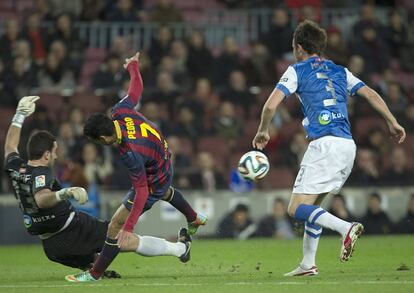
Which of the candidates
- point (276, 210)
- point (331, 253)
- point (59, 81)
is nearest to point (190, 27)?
point (59, 81)

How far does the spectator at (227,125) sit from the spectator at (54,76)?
280 centimetres

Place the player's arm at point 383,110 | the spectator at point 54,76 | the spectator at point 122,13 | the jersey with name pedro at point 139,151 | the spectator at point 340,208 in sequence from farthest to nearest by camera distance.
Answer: the spectator at point 122,13 < the spectator at point 54,76 < the spectator at point 340,208 < the player's arm at point 383,110 < the jersey with name pedro at point 139,151

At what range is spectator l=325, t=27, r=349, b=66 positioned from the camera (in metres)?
18.1

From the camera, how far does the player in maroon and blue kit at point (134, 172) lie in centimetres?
908

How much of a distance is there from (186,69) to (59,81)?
2.27m

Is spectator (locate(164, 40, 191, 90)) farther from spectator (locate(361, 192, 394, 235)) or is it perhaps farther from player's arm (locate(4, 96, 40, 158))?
player's arm (locate(4, 96, 40, 158))

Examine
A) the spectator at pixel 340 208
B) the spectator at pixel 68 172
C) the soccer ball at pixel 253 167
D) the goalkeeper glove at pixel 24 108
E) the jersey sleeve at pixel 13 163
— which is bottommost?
the spectator at pixel 340 208

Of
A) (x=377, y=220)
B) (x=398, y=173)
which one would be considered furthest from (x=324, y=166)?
(x=398, y=173)

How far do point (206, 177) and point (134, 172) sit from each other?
7.25 metres

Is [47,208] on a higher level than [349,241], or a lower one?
lower

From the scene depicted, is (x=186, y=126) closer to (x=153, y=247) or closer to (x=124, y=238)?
(x=153, y=247)

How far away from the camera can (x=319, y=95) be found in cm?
941

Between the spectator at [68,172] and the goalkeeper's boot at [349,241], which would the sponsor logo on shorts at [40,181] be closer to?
the goalkeeper's boot at [349,241]

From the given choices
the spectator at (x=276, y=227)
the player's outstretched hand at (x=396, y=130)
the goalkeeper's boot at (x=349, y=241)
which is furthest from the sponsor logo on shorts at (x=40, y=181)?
the spectator at (x=276, y=227)
